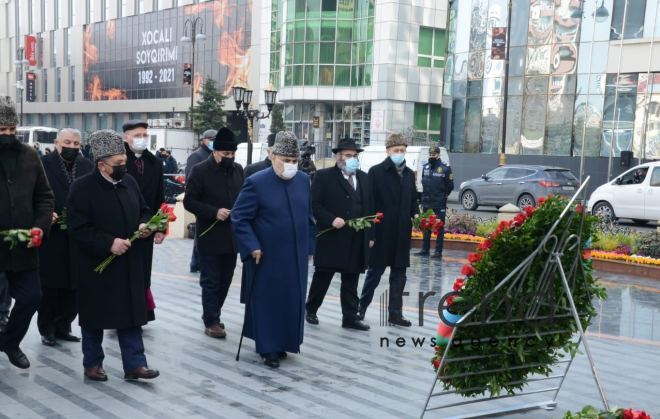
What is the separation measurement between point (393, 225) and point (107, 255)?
349 centimetres

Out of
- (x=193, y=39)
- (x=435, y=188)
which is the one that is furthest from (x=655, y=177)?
(x=193, y=39)

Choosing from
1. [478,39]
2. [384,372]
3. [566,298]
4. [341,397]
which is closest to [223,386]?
[341,397]

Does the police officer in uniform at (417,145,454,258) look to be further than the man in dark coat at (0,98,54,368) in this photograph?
Yes

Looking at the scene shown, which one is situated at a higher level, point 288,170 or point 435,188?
point 288,170

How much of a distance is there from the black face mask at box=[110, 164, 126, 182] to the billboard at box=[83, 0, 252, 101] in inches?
2167

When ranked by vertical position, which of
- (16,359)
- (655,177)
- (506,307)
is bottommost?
(16,359)

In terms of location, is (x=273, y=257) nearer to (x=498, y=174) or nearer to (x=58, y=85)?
(x=498, y=174)

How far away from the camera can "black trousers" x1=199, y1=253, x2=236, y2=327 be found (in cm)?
798

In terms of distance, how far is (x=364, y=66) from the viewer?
5153 cm

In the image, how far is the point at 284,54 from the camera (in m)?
54.2

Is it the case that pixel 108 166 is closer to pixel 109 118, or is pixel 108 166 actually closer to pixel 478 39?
pixel 478 39

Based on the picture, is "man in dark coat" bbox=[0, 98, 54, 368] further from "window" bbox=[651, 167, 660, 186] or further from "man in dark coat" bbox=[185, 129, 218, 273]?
"window" bbox=[651, 167, 660, 186]

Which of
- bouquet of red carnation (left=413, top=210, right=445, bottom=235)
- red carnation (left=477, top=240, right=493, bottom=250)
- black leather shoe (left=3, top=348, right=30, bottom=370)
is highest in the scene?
red carnation (left=477, top=240, right=493, bottom=250)

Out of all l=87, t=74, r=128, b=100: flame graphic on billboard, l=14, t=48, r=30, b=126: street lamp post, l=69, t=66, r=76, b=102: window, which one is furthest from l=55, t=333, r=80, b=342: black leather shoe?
l=69, t=66, r=76, b=102: window
